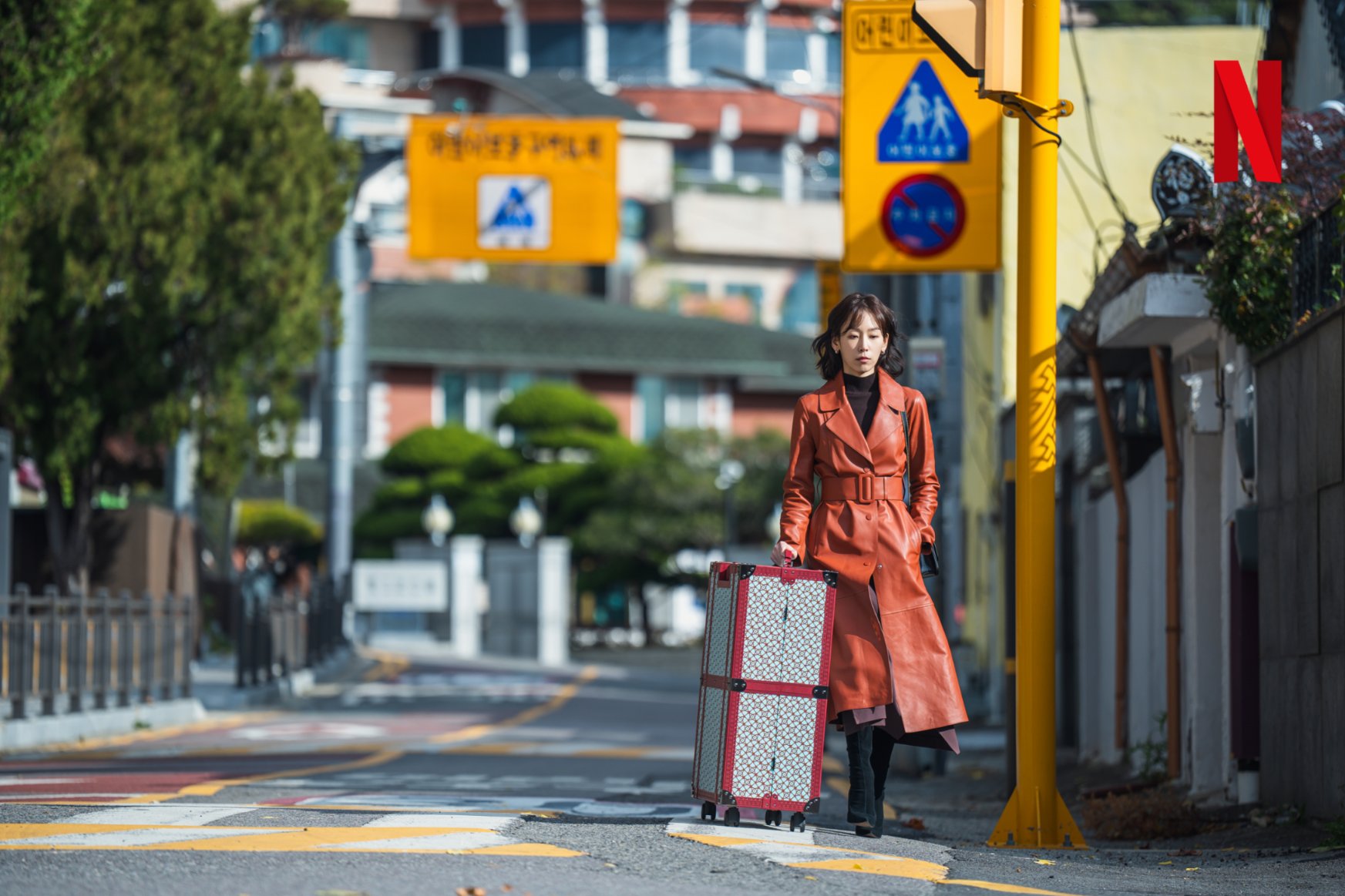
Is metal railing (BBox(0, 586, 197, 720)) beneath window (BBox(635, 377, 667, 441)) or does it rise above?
beneath

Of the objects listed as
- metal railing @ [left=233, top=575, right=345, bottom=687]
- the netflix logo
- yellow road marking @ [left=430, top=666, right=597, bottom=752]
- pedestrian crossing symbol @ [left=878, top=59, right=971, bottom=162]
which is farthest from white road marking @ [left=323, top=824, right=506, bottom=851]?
metal railing @ [left=233, top=575, right=345, bottom=687]

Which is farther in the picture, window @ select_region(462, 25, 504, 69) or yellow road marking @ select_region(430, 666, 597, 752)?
window @ select_region(462, 25, 504, 69)

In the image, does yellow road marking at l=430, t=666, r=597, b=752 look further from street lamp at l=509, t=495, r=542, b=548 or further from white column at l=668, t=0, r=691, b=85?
white column at l=668, t=0, r=691, b=85

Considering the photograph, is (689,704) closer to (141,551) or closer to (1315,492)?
(141,551)

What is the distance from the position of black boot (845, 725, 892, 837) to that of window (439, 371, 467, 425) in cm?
5550

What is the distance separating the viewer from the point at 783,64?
8588 centimetres

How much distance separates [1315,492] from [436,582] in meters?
36.9

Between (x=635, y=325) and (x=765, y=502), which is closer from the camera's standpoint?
(x=765, y=502)

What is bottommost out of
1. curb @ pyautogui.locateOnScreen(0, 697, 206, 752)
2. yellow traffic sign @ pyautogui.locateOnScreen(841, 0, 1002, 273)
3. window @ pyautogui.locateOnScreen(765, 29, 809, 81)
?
curb @ pyautogui.locateOnScreen(0, 697, 206, 752)

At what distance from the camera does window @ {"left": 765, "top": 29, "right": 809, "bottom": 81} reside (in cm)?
8531

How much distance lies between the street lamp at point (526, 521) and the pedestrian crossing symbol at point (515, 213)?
63.3 feet

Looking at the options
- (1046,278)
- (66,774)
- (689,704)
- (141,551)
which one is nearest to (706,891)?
(1046,278)

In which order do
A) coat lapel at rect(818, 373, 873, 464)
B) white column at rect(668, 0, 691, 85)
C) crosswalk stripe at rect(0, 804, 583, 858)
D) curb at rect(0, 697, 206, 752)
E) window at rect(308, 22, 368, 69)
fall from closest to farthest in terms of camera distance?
1. crosswalk stripe at rect(0, 804, 583, 858)
2. coat lapel at rect(818, 373, 873, 464)
3. curb at rect(0, 697, 206, 752)
4. white column at rect(668, 0, 691, 85)
5. window at rect(308, 22, 368, 69)

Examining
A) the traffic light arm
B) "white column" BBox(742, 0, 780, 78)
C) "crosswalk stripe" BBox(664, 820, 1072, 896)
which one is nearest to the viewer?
"crosswalk stripe" BBox(664, 820, 1072, 896)
